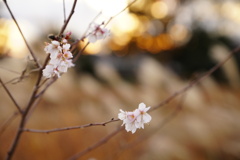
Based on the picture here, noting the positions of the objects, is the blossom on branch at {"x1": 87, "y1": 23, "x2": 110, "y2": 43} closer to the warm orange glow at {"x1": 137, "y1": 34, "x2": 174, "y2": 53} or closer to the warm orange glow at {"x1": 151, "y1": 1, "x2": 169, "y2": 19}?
the warm orange glow at {"x1": 137, "y1": 34, "x2": 174, "y2": 53}

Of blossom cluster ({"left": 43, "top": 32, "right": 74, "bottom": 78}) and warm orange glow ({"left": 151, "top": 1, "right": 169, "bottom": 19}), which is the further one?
warm orange glow ({"left": 151, "top": 1, "right": 169, "bottom": 19})

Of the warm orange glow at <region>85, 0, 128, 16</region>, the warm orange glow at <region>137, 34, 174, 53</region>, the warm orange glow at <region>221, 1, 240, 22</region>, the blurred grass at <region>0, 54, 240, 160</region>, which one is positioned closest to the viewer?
the warm orange glow at <region>85, 0, 128, 16</region>

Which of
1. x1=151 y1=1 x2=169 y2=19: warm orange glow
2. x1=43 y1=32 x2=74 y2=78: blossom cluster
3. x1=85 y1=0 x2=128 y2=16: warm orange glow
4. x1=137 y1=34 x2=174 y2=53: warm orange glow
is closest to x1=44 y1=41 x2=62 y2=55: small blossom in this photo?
x1=43 y1=32 x2=74 y2=78: blossom cluster

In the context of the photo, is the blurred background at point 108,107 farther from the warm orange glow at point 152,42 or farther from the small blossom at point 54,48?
the warm orange glow at point 152,42

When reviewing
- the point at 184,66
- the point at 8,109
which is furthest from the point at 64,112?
the point at 184,66

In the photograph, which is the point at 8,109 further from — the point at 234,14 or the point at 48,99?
the point at 234,14

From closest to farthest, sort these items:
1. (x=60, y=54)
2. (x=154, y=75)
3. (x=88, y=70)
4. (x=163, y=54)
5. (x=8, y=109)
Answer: (x=60, y=54) < (x=8, y=109) < (x=154, y=75) < (x=88, y=70) < (x=163, y=54)

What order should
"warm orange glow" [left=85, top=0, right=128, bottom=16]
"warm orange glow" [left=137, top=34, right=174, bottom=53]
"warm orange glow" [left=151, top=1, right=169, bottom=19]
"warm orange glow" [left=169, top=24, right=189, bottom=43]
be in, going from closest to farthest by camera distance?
"warm orange glow" [left=85, top=0, right=128, bottom=16], "warm orange glow" [left=169, top=24, right=189, bottom=43], "warm orange glow" [left=137, top=34, right=174, bottom=53], "warm orange glow" [left=151, top=1, right=169, bottom=19]
